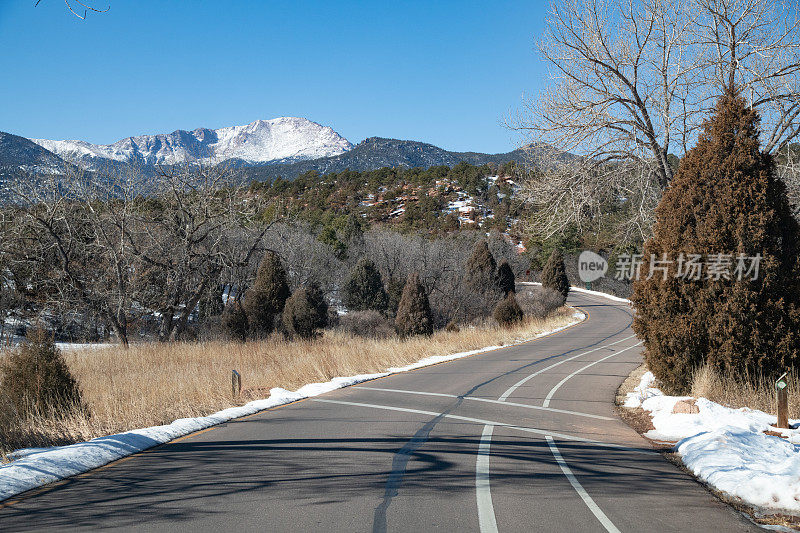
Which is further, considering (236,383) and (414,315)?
(414,315)

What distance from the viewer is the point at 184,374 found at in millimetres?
13336

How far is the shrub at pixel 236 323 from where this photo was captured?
1014 inches

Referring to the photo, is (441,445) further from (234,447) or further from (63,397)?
(63,397)

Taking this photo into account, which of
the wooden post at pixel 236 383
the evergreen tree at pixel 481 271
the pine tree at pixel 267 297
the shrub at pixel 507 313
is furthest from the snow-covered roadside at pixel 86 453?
the evergreen tree at pixel 481 271

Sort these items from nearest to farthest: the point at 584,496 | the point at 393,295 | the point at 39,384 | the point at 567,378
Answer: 1. the point at 584,496
2. the point at 39,384
3. the point at 567,378
4. the point at 393,295

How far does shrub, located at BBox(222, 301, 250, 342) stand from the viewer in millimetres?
25750

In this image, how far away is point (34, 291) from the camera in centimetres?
2650

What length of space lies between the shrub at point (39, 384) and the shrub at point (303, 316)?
16.5 m

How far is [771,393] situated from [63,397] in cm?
1233

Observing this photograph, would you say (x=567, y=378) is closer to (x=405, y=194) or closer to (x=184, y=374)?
(x=184, y=374)

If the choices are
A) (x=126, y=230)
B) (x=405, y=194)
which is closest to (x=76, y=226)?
(x=126, y=230)

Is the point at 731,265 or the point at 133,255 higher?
the point at 133,255

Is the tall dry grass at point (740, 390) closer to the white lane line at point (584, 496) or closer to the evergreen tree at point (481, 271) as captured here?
the white lane line at point (584, 496)

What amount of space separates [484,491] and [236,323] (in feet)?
71.5
